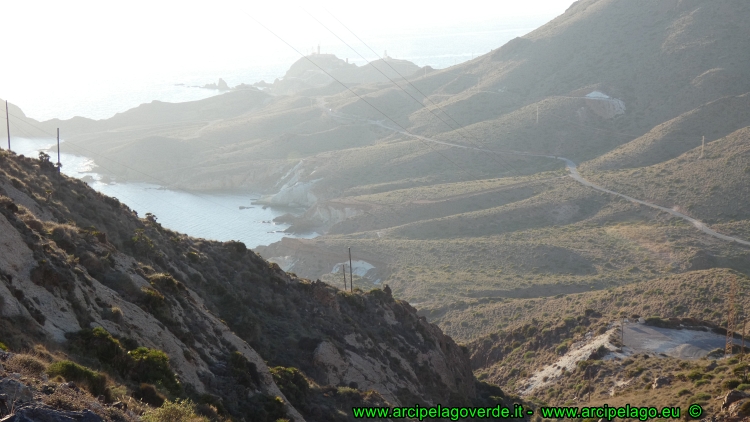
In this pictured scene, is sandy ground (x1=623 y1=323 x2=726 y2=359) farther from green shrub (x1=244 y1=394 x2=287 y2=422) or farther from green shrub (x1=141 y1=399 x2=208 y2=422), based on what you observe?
green shrub (x1=141 y1=399 x2=208 y2=422)

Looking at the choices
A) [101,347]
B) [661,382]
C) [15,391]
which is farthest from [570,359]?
[15,391]

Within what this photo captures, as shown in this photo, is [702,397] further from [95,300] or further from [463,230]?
[463,230]

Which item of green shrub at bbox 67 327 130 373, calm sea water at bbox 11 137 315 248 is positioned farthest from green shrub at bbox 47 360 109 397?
calm sea water at bbox 11 137 315 248

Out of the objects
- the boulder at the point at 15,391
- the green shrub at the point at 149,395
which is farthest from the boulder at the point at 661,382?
the boulder at the point at 15,391

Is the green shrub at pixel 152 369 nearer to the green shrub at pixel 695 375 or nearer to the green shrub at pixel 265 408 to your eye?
the green shrub at pixel 265 408

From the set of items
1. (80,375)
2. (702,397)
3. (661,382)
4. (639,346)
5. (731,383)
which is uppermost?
(80,375)

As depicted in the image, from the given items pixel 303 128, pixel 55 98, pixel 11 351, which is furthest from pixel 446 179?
pixel 55 98

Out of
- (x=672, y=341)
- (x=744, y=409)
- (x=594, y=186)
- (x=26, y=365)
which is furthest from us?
(x=594, y=186)
